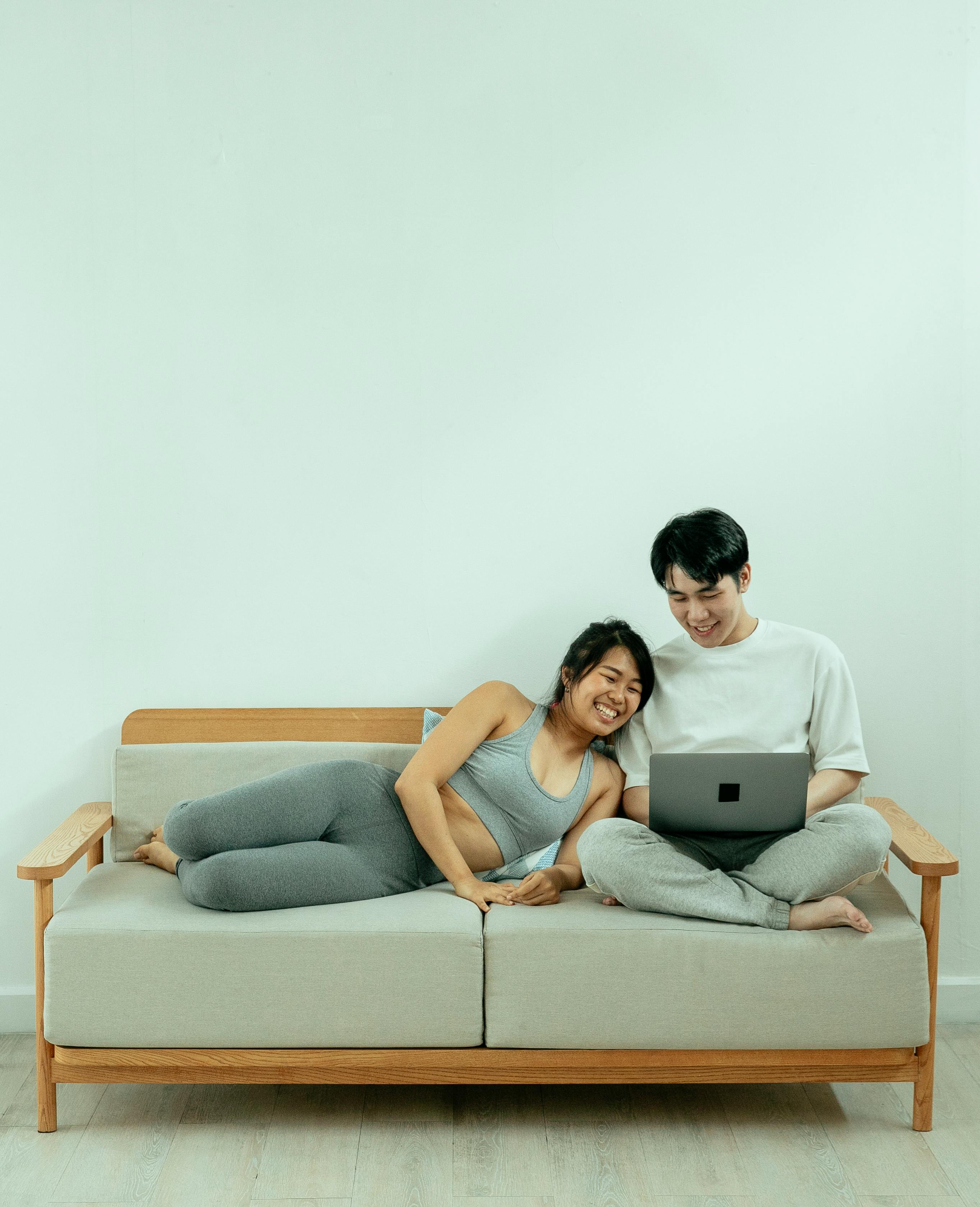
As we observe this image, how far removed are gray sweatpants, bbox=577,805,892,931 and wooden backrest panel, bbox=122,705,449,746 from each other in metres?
0.71

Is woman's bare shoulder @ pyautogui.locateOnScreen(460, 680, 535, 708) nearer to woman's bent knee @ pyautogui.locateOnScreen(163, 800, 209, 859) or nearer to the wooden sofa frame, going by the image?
woman's bent knee @ pyautogui.locateOnScreen(163, 800, 209, 859)

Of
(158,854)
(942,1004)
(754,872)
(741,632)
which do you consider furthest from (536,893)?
(942,1004)

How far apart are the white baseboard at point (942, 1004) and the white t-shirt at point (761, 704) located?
0.84 meters

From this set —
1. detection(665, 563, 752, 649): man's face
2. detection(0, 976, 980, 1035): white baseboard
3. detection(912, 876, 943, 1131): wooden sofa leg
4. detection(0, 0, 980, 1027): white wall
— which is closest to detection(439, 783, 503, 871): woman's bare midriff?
detection(0, 0, 980, 1027): white wall

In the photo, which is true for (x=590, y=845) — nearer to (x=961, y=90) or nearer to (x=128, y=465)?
(x=128, y=465)

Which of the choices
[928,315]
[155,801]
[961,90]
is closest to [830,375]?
[928,315]

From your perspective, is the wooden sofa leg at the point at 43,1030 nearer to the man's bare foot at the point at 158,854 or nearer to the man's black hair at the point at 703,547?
the man's bare foot at the point at 158,854

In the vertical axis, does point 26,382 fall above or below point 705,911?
above

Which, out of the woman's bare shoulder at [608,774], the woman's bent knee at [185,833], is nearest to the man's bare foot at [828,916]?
the woman's bare shoulder at [608,774]

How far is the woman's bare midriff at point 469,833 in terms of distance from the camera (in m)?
2.44

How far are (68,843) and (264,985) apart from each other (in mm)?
596

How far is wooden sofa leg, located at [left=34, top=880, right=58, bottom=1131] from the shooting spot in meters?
2.15

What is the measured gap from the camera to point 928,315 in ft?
9.08

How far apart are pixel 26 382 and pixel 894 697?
247 centimetres
